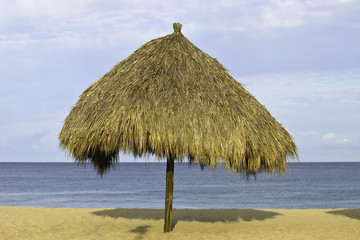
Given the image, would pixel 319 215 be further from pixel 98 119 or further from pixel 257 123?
pixel 98 119

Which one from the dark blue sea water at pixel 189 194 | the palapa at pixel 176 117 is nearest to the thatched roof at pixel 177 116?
the palapa at pixel 176 117

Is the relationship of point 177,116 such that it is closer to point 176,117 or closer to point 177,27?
point 176,117

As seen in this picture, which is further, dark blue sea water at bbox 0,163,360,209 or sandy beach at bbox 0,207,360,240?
dark blue sea water at bbox 0,163,360,209

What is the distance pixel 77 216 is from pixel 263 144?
5.98m

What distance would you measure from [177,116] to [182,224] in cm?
373

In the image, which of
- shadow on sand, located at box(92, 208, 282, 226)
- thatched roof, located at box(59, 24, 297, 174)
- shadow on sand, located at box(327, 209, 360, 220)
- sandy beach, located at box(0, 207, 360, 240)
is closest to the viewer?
thatched roof, located at box(59, 24, 297, 174)

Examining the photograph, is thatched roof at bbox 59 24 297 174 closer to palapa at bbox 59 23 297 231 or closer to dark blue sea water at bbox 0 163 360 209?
palapa at bbox 59 23 297 231

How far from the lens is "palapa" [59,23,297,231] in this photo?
23.8ft

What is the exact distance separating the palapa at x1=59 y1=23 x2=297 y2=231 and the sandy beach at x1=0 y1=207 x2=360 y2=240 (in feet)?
3.99

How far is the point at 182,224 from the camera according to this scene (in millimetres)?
10219

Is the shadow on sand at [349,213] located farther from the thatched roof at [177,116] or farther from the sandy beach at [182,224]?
the thatched roof at [177,116]

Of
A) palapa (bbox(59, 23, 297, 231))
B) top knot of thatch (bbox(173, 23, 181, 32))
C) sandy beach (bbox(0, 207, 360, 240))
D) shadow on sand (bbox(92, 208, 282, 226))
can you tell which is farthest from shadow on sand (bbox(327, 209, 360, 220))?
top knot of thatch (bbox(173, 23, 181, 32))

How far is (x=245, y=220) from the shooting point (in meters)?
11.1

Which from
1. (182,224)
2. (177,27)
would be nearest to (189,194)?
(182,224)
